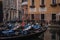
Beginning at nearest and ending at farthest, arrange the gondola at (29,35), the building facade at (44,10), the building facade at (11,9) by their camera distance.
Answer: the gondola at (29,35), the building facade at (44,10), the building facade at (11,9)

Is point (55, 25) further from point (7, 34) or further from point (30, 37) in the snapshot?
point (7, 34)

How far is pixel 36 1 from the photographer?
2406cm

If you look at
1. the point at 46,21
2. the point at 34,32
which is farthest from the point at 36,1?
the point at 34,32

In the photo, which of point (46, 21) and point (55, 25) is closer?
point (55, 25)

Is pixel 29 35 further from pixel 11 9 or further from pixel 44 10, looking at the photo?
pixel 11 9

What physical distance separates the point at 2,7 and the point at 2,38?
65.9ft

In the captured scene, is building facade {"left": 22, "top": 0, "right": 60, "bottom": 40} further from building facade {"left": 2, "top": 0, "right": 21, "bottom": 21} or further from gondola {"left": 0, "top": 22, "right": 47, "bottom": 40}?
building facade {"left": 2, "top": 0, "right": 21, "bottom": 21}

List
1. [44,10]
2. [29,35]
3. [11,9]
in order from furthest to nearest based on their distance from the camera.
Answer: [11,9] → [44,10] → [29,35]

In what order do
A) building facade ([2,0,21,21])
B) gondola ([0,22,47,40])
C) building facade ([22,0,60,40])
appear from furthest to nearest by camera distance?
1. building facade ([2,0,21,21])
2. building facade ([22,0,60,40])
3. gondola ([0,22,47,40])

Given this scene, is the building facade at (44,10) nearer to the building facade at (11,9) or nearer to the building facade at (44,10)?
the building facade at (44,10)

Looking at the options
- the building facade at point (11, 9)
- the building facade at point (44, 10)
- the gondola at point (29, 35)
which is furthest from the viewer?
the building facade at point (11, 9)

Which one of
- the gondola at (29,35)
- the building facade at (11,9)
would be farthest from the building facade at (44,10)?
the building facade at (11,9)

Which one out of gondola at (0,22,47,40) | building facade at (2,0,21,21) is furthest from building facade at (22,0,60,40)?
building facade at (2,0,21,21)

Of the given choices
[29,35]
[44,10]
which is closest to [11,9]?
[44,10]
